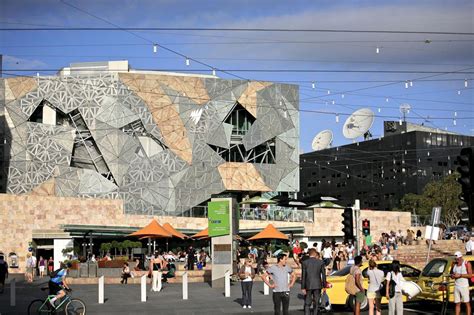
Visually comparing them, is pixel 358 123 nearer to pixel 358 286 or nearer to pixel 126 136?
pixel 126 136

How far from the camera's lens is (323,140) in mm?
99938

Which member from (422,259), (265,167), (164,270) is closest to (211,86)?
(265,167)

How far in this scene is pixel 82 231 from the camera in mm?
50531

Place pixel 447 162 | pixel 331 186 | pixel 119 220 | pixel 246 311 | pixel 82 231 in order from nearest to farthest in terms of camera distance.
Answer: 1. pixel 246 311
2. pixel 82 231
3. pixel 119 220
4. pixel 447 162
5. pixel 331 186

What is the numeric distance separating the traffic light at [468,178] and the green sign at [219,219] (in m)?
16.2

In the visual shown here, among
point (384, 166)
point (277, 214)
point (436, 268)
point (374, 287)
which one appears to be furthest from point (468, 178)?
point (384, 166)

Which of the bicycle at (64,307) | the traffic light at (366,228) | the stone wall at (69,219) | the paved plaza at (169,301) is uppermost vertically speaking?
the stone wall at (69,219)

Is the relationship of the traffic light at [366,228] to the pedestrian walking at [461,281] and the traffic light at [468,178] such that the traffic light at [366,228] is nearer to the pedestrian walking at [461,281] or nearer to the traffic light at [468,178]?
the pedestrian walking at [461,281]

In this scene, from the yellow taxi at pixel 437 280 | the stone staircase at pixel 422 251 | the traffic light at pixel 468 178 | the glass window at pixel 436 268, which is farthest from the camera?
the stone staircase at pixel 422 251

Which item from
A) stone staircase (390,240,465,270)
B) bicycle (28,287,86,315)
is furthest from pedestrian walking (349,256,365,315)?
stone staircase (390,240,465,270)

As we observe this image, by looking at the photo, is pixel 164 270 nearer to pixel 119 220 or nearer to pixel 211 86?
pixel 119 220

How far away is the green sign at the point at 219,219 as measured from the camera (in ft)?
105

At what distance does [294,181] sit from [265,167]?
10.6 feet

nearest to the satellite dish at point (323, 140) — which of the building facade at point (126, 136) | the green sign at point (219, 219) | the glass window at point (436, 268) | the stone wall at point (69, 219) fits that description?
the building facade at point (126, 136)
